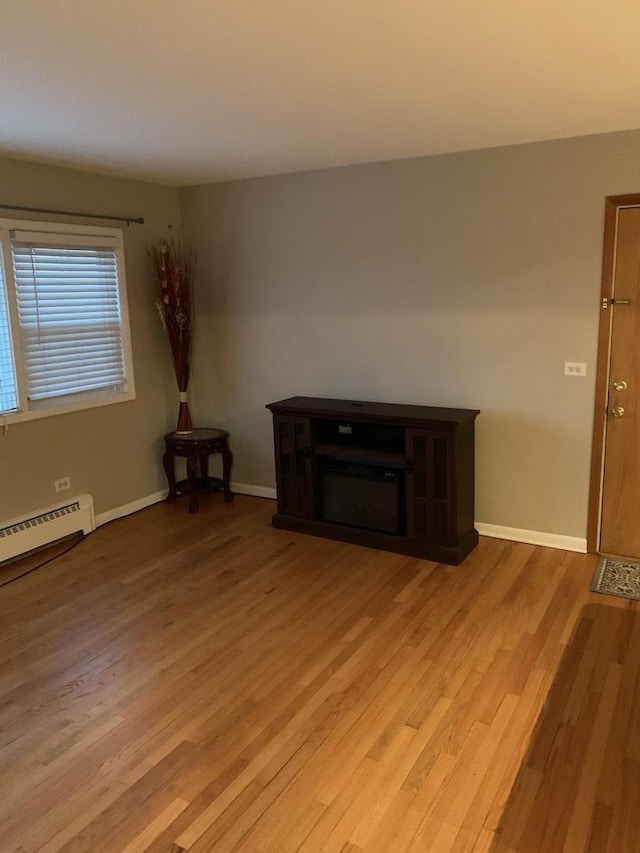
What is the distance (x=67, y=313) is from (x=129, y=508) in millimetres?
1488

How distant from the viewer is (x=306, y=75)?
2461 millimetres

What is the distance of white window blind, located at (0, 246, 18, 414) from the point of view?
3945 mm

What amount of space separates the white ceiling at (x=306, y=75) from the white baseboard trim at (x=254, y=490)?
2.47 meters

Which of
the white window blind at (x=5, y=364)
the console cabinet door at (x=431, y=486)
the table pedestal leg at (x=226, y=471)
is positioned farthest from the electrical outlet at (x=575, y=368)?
the white window blind at (x=5, y=364)

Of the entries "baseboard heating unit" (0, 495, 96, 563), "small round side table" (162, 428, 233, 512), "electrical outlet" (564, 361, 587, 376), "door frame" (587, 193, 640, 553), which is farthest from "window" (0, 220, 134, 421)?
"door frame" (587, 193, 640, 553)

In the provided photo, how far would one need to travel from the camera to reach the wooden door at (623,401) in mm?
3600

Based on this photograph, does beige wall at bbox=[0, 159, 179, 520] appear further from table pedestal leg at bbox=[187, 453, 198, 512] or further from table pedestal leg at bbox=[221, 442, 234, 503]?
table pedestal leg at bbox=[221, 442, 234, 503]

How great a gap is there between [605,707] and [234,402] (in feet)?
11.1

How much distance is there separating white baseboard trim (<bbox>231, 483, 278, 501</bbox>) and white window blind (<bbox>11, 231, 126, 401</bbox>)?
4.01 feet

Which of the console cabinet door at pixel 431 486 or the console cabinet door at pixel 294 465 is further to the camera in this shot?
the console cabinet door at pixel 294 465

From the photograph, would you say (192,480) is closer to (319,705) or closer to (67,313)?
(67,313)

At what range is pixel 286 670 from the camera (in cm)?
288

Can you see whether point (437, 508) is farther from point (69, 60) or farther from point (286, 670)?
point (69, 60)

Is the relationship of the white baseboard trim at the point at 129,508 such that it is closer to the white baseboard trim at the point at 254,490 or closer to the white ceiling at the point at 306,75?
the white baseboard trim at the point at 254,490
